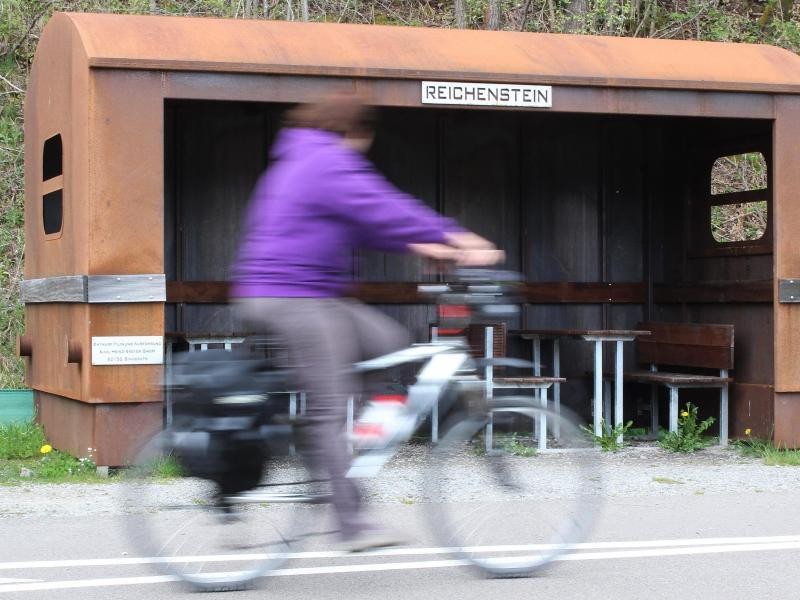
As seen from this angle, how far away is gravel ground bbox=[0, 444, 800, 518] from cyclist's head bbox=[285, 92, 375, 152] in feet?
4.48

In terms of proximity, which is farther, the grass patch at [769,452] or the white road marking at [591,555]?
the grass patch at [769,452]

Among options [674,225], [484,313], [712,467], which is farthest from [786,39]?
Answer: [484,313]

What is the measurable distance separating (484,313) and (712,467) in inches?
194

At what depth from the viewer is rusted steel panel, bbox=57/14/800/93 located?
921 centimetres

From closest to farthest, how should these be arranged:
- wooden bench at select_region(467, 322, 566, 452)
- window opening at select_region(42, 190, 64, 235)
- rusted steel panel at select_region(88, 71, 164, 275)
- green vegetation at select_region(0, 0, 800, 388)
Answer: rusted steel panel at select_region(88, 71, 164, 275) → window opening at select_region(42, 190, 64, 235) → wooden bench at select_region(467, 322, 566, 452) → green vegetation at select_region(0, 0, 800, 388)

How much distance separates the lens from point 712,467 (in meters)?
9.81

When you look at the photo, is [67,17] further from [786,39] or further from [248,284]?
[786,39]

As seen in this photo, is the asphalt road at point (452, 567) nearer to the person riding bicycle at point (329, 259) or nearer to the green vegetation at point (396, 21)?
the person riding bicycle at point (329, 259)

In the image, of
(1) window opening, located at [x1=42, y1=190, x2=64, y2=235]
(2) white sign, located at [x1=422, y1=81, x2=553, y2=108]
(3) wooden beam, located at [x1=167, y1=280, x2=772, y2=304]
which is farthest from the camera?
(3) wooden beam, located at [x1=167, y1=280, x2=772, y2=304]

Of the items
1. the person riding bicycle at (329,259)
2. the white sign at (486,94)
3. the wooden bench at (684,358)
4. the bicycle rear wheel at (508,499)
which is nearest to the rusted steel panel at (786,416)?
the wooden bench at (684,358)

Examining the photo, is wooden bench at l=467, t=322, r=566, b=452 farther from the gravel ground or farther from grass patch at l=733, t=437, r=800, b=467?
grass patch at l=733, t=437, r=800, b=467

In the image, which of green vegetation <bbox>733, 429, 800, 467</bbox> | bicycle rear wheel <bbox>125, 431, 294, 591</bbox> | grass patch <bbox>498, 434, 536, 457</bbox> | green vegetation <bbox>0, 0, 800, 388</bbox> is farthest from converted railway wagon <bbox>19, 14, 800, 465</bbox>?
grass patch <bbox>498, 434, 536, 457</bbox>

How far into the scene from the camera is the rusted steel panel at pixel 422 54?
30.2ft

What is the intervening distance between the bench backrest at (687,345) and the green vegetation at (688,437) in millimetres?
445
